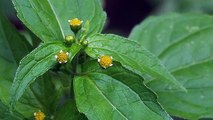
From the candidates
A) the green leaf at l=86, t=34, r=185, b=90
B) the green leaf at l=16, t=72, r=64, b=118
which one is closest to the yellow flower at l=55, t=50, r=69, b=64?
the green leaf at l=86, t=34, r=185, b=90

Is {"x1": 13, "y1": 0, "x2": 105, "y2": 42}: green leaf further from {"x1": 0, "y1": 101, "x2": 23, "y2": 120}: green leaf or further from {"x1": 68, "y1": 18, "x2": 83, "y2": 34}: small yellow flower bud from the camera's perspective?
{"x1": 0, "y1": 101, "x2": 23, "y2": 120}: green leaf

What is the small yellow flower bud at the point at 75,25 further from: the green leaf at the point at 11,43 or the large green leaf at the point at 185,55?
the large green leaf at the point at 185,55

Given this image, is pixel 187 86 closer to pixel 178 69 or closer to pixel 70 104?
pixel 178 69

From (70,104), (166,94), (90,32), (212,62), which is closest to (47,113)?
(70,104)

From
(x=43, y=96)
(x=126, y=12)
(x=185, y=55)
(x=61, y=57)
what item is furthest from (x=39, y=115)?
(x=126, y=12)

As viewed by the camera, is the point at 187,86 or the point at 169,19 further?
the point at 169,19

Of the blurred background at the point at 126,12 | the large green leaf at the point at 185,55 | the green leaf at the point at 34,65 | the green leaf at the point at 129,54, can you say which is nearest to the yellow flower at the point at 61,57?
the green leaf at the point at 34,65
